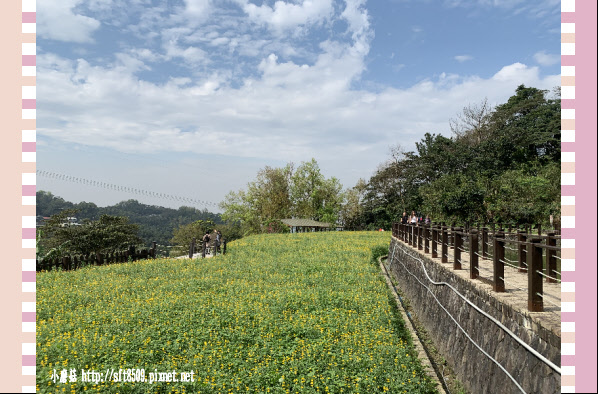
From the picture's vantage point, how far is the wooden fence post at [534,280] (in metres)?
5.09

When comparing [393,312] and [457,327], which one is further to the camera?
[393,312]

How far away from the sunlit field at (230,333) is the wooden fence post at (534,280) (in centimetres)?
265

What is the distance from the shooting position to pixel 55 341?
25.5 feet

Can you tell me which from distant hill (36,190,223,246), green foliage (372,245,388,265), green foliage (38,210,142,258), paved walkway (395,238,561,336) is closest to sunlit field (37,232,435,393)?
paved walkway (395,238,561,336)

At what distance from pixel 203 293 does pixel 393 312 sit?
5785 millimetres

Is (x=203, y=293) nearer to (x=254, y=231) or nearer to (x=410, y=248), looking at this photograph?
(x=410, y=248)

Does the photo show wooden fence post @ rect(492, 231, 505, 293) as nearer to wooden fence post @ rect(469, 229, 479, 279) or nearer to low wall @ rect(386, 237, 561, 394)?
low wall @ rect(386, 237, 561, 394)

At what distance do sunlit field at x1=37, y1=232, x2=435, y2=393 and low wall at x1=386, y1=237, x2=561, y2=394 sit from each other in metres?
0.81

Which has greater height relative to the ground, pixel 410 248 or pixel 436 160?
pixel 436 160

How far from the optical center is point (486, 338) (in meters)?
6.29

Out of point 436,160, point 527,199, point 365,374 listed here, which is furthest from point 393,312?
point 436,160

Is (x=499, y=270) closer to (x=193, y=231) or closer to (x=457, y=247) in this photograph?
(x=457, y=247)

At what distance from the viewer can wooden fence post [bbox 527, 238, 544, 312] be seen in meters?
5.09

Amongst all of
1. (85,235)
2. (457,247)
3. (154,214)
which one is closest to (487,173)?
(457,247)
